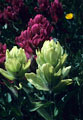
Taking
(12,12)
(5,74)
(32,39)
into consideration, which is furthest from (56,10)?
(5,74)

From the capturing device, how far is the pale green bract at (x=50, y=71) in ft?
2.47

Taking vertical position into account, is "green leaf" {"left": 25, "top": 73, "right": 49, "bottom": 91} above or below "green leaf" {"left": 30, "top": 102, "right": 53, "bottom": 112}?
above

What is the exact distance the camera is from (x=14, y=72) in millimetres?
822

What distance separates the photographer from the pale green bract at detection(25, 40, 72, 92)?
752 mm

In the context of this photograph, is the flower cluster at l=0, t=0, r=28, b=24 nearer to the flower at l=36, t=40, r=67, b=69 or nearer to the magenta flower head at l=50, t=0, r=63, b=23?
the magenta flower head at l=50, t=0, r=63, b=23

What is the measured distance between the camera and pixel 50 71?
0.75 meters

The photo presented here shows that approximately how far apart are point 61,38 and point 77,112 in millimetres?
704

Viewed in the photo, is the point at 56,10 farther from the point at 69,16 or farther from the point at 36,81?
the point at 36,81

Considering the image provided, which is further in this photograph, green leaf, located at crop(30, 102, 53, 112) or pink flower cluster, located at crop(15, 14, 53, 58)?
pink flower cluster, located at crop(15, 14, 53, 58)

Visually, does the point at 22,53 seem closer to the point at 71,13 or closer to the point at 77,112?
the point at 77,112

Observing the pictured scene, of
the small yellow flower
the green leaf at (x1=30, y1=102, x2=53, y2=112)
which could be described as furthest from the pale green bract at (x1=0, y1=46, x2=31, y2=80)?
the small yellow flower

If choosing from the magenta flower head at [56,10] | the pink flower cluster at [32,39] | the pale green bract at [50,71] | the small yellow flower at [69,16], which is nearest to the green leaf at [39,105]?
the pale green bract at [50,71]

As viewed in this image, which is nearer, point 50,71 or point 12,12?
point 50,71

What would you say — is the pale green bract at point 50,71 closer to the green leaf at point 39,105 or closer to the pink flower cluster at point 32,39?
the green leaf at point 39,105
